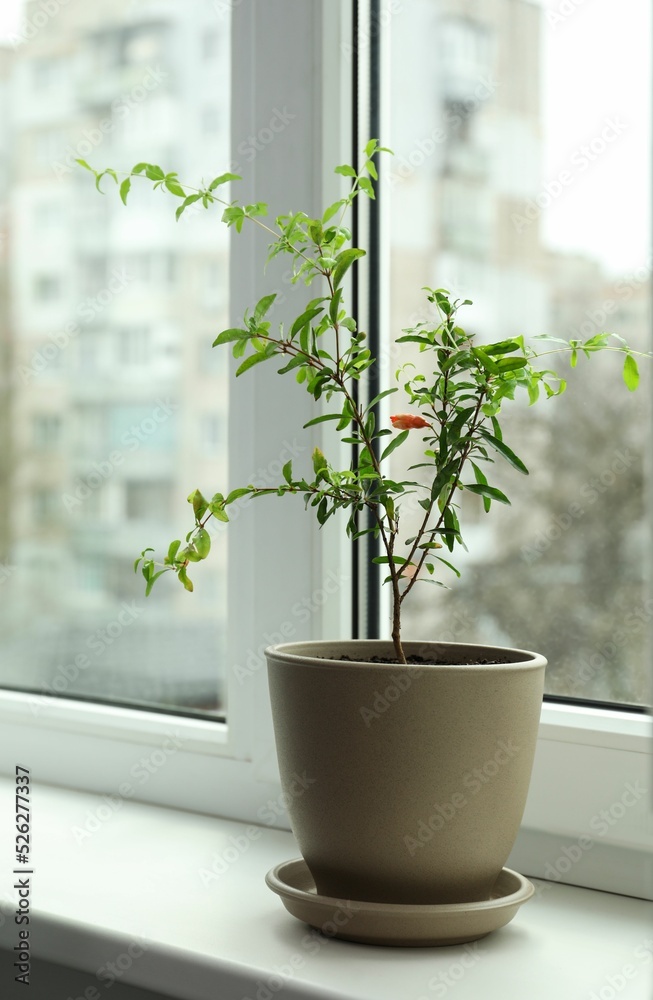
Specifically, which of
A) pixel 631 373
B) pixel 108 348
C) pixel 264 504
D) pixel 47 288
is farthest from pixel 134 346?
pixel 631 373

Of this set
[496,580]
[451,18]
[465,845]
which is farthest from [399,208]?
[465,845]

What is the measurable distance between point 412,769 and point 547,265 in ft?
1.66

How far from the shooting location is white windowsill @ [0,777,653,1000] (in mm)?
701

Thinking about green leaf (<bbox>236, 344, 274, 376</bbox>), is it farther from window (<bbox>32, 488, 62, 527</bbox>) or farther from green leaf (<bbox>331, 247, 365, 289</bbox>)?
window (<bbox>32, 488, 62, 527</bbox>)

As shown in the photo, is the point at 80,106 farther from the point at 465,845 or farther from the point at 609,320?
the point at 465,845

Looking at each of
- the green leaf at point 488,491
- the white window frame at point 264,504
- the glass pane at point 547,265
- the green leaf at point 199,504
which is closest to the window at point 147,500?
the white window frame at point 264,504

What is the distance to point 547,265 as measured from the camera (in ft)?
3.17

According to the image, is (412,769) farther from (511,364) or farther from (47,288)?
(47,288)

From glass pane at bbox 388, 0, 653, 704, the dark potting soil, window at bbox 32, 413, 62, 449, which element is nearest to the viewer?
the dark potting soil

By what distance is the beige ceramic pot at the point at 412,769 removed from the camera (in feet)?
2.32

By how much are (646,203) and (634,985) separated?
2.10ft

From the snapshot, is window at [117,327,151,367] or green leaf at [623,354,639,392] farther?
window at [117,327,151,367]

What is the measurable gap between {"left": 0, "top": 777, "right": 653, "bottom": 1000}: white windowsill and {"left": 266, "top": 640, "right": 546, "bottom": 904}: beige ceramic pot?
1.9 inches

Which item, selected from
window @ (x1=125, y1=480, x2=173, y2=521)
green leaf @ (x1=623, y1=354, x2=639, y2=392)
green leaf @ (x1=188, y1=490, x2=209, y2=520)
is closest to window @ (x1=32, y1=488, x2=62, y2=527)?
window @ (x1=125, y1=480, x2=173, y2=521)
